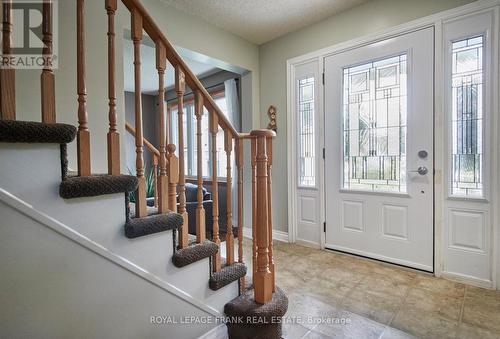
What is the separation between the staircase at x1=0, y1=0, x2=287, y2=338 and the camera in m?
0.85

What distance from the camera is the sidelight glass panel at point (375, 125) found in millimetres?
2412

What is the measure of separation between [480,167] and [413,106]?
0.71m

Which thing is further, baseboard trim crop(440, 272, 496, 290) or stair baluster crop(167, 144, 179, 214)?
baseboard trim crop(440, 272, 496, 290)

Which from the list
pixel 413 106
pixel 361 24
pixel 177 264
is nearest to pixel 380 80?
pixel 413 106

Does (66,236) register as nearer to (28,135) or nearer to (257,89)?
(28,135)

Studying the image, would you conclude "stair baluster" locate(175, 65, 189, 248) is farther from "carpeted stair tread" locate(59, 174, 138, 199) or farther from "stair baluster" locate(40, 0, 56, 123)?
"stair baluster" locate(40, 0, 56, 123)

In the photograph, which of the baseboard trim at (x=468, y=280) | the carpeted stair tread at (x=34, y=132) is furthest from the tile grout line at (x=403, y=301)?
the carpeted stair tread at (x=34, y=132)

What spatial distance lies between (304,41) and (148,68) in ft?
8.07

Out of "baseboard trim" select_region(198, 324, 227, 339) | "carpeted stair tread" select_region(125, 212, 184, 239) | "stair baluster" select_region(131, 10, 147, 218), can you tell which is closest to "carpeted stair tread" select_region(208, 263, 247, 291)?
"baseboard trim" select_region(198, 324, 227, 339)

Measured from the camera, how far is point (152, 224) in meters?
1.14

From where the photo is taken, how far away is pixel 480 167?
2.05 metres

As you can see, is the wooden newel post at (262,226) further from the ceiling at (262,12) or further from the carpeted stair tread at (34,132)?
the ceiling at (262,12)

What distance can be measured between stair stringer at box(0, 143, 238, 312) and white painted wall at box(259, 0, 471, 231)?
2.09 meters

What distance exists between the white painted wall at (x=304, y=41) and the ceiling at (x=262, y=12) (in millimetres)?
101
